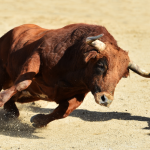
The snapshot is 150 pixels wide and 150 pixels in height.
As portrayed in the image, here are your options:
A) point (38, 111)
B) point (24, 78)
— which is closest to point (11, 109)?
point (38, 111)

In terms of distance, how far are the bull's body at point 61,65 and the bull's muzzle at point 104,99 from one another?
85mm

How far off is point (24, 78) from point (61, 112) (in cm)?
98

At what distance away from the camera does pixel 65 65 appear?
5.46 m

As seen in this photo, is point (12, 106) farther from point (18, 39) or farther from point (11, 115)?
point (18, 39)

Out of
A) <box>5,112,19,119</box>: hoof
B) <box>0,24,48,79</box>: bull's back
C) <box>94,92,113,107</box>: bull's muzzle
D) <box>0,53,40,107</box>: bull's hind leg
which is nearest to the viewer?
<box>94,92,113,107</box>: bull's muzzle

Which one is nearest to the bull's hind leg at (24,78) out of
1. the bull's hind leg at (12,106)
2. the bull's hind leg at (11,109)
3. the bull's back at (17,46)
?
the bull's back at (17,46)

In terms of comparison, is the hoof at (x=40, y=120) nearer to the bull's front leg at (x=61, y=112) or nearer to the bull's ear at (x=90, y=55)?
the bull's front leg at (x=61, y=112)

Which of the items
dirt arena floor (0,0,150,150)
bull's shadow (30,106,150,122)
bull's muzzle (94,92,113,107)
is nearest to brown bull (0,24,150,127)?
bull's muzzle (94,92,113,107)

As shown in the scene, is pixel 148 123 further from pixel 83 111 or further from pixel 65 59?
pixel 65 59

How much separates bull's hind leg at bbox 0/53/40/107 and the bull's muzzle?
1.14m

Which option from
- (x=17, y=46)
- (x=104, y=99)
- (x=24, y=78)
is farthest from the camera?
(x=17, y=46)

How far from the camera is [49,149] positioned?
4734 millimetres

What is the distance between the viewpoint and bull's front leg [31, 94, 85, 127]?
19.2 feet

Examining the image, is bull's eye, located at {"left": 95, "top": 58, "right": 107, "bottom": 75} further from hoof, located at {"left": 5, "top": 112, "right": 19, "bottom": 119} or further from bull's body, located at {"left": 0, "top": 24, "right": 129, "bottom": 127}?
hoof, located at {"left": 5, "top": 112, "right": 19, "bottom": 119}
